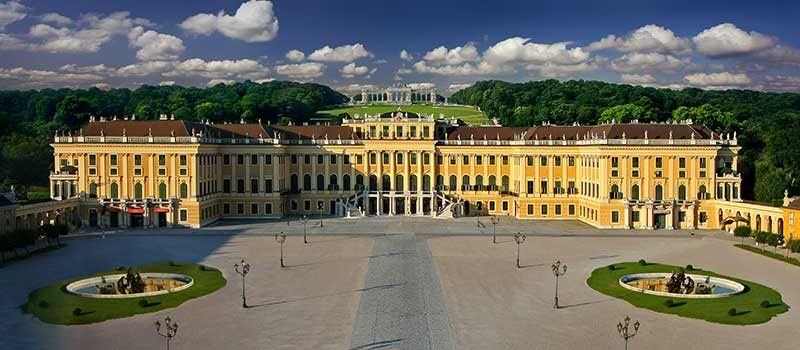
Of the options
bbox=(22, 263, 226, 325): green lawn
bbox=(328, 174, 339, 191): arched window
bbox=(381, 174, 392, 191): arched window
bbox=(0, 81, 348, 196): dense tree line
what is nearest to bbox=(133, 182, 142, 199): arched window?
bbox=(328, 174, 339, 191): arched window

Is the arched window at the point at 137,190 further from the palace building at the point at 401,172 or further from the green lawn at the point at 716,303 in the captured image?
the green lawn at the point at 716,303

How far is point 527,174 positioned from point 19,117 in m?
76.6

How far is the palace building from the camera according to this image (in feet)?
214

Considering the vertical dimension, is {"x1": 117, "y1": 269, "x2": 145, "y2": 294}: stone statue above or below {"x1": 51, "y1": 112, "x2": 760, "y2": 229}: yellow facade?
below

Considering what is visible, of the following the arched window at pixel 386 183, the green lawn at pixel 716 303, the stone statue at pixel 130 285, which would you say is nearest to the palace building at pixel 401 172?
the arched window at pixel 386 183

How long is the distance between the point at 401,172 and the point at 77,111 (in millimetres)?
53991

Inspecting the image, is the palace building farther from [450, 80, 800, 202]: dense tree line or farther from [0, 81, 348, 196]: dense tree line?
[0, 81, 348, 196]: dense tree line

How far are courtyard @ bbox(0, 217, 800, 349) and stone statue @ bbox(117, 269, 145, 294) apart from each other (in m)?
4.41

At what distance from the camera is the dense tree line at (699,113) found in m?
67.7

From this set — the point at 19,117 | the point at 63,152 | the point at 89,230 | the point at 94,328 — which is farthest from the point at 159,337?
the point at 19,117

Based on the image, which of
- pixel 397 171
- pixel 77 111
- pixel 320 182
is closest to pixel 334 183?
pixel 320 182

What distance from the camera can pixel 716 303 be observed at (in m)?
33.5

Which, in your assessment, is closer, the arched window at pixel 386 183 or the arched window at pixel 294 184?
the arched window at pixel 294 184

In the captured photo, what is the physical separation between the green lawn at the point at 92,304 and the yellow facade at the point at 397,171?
28.6 metres
